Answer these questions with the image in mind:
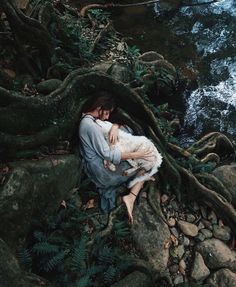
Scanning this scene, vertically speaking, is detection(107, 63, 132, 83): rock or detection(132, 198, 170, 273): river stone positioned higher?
detection(107, 63, 132, 83): rock

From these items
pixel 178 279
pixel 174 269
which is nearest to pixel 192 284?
pixel 178 279

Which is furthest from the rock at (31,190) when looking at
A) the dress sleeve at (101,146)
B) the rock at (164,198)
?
the rock at (164,198)

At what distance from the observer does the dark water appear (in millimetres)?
10383

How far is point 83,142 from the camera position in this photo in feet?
20.6

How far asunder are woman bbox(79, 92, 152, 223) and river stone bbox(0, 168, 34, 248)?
51.4 inches

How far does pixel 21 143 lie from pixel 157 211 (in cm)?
268

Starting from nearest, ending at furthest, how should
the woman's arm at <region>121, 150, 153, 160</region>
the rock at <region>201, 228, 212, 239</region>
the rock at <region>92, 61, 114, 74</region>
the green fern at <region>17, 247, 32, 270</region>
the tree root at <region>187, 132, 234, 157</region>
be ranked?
the green fern at <region>17, 247, 32, 270</region>, the woman's arm at <region>121, 150, 153, 160</region>, the rock at <region>201, 228, 212, 239</region>, the tree root at <region>187, 132, 234, 157</region>, the rock at <region>92, 61, 114, 74</region>

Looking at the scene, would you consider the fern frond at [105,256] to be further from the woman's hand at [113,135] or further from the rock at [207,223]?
the rock at [207,223]

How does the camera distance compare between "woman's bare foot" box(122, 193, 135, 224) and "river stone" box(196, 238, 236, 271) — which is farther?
"river stone" box(196, 238, 236, 271)

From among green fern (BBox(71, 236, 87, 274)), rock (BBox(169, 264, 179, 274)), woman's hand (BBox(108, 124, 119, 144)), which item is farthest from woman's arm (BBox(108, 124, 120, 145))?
rock (BBox(169, 264, 179, 274))

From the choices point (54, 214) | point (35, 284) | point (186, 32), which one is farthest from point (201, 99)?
point (35, 284)

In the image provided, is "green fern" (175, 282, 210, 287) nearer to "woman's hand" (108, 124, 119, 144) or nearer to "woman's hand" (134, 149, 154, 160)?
"woman's hand" (134, 149, 154, 160)

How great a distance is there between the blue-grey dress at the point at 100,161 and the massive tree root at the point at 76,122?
0.28 meters

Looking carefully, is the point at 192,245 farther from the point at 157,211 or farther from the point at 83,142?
the point at 83,142
